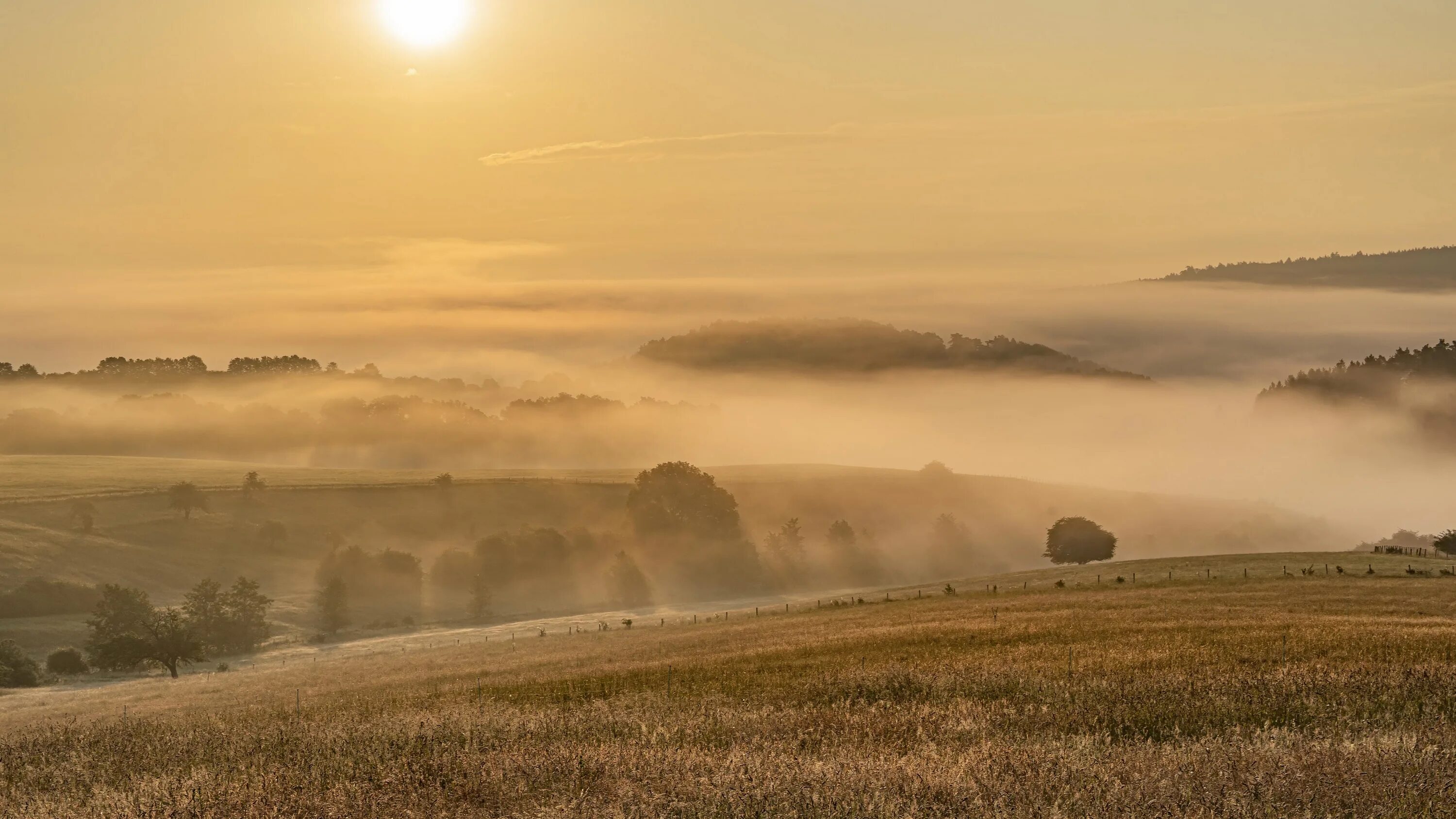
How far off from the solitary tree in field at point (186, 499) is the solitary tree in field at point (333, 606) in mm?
45470

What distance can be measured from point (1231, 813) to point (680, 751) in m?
4.88

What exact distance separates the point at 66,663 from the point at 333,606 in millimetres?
26551

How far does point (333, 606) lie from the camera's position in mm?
107000

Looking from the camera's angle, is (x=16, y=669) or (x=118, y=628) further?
(x=118, y=628)

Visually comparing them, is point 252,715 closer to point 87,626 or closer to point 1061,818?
point 1061,818

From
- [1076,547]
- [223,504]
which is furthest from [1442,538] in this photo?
[223,504]

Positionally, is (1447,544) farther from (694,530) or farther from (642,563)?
(642,563)

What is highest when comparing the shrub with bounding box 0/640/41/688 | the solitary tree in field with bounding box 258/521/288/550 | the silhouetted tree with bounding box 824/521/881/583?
the solitary tree in field with bounding box 258/521/288/550

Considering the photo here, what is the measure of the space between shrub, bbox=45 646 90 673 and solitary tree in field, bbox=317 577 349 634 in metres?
23.7

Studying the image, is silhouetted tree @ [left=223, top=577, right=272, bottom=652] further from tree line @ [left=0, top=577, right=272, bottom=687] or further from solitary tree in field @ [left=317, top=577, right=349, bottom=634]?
solitary tree in field @ [left=317, top=577, right=349, bottom=634]

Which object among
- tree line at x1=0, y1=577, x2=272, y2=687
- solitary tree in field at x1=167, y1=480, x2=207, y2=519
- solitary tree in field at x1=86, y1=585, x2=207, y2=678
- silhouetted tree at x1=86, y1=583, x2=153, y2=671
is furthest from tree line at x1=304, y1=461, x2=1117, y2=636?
solitary tree in field at x1=86, y1=585, x2=207, y2=678

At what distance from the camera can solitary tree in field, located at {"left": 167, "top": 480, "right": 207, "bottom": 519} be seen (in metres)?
147

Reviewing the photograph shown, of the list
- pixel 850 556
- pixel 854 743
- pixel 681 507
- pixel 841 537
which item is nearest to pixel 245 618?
pixel 681 507

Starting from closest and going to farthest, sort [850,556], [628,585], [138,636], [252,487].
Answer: [138,636] → [628,585] → [850,556] → [252,487]
